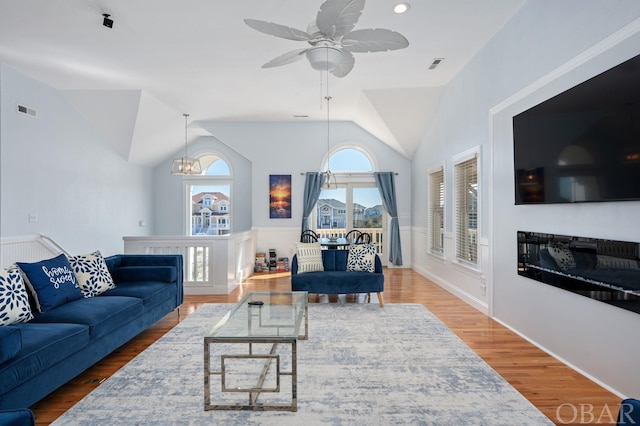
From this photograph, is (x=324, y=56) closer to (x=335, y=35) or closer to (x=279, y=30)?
(x=335, y=35)

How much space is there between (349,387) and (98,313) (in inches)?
77.1

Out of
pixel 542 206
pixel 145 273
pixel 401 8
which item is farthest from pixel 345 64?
pixel 145 273

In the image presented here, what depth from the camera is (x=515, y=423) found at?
201 centimetres

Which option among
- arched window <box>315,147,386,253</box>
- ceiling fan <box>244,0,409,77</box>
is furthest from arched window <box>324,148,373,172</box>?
ceiling fan <box>244,0,409,77</box>

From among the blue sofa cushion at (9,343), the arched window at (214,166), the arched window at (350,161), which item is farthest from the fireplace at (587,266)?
the arched window at (214,166)

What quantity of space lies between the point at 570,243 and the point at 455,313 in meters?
1.89

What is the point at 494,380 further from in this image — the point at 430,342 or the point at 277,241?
the point at 277,241

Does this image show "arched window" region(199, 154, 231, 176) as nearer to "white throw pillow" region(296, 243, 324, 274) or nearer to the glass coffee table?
"white throw pillow" region(296, 243, 324, 274)

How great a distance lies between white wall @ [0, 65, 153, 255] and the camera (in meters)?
4.63

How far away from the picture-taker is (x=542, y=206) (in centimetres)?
315

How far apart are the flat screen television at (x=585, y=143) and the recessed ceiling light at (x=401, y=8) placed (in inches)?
59.0

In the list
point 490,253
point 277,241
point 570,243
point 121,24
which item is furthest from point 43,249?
point 570,243

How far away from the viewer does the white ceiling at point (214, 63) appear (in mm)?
3439

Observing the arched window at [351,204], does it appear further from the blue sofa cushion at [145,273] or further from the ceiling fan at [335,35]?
the ceiling fan at [335,35]
